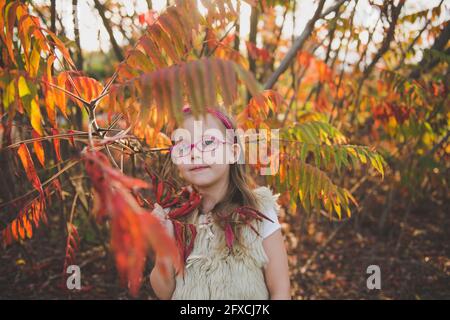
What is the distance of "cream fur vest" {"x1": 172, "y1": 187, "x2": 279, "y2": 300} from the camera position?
1.57 metres

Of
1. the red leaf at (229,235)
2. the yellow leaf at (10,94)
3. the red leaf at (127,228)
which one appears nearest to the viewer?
the red leaf at (127,228)


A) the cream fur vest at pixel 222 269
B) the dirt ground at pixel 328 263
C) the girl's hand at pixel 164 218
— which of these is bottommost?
the dirt ground at pixel 328 263

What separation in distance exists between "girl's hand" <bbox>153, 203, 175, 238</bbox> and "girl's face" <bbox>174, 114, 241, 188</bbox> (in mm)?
170

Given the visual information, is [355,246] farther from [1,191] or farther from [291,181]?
[1,191]

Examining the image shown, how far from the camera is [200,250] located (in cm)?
162

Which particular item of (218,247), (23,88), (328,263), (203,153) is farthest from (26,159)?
(328,263)

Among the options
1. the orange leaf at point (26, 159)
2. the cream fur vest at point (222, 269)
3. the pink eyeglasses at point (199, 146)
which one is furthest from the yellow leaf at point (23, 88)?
the cream fur vest at point (222, 269)

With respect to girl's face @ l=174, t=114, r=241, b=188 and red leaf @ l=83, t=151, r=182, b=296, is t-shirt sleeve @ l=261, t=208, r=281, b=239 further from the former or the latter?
red leaf @ l=83, t=151, r=182, b=296

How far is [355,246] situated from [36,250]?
102 inches

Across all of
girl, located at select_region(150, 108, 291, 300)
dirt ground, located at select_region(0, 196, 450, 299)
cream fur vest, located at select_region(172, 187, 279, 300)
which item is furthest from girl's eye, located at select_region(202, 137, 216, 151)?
dirt ground, located at select_region(0, 196, 450, 299)

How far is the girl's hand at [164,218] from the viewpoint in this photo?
158 centimetres

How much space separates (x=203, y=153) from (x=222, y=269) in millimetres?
443

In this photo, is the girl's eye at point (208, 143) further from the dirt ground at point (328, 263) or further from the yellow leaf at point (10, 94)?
the dirt ground at point (328, 263)
